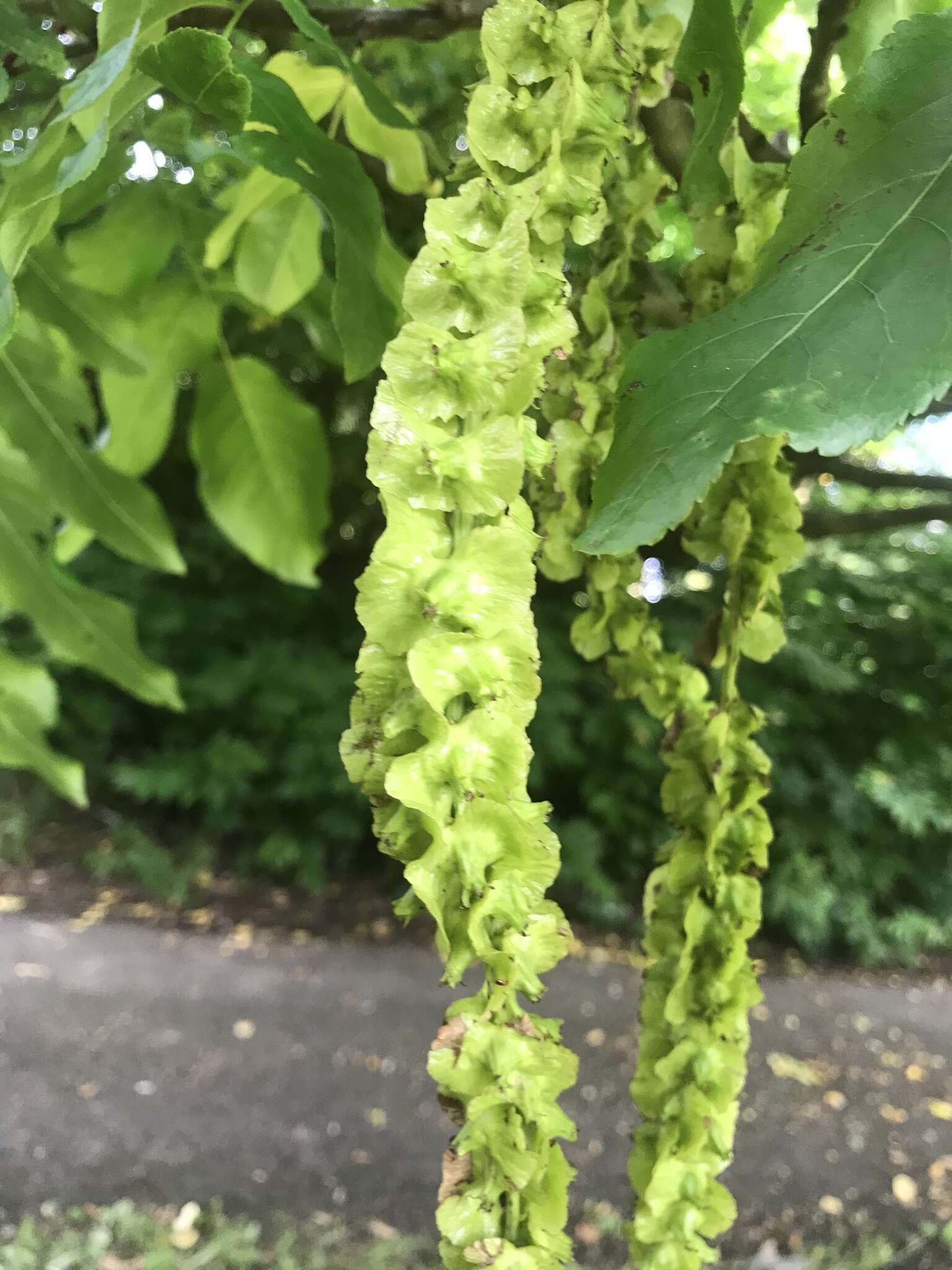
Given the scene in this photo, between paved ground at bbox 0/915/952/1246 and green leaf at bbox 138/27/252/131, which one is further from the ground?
green leaf at bbox 138/27/252/131

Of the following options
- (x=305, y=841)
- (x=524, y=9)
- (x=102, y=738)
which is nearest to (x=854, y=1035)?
(x=305, y=841)

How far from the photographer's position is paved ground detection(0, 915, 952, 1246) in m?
1.03

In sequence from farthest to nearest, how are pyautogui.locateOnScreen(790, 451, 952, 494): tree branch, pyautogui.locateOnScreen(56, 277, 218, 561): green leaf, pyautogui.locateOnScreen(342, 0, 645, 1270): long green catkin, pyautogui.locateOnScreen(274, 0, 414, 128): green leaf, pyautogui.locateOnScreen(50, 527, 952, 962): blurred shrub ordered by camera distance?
pyautogui.locateOnScreen(50, 527, 952, 962): blurred shrub, pyautogui.locateOnScreen(790, 451, 952, 494): tree branch, pyautogui.locateOnScreen(56, 277, 218, 561): green leaf, pyautogui.locateOnScreen(274, 0, 414, 128): green leaf, pyautogui.locateOnScreen(342, 0, 645, 1270): long green catkin

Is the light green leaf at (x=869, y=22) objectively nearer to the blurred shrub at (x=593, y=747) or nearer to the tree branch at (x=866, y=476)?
the tree branch at (x=866, y=476)

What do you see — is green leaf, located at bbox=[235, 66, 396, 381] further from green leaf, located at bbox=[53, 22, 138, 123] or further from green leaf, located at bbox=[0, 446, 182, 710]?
green leaf, located at bbox=[0, 446, 182, 710]

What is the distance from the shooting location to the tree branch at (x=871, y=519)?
28.8 inches

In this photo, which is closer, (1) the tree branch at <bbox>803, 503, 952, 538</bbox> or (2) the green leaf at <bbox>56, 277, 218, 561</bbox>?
(2) the green leaf at <bbox>56, 277, 218, 561</bbox>

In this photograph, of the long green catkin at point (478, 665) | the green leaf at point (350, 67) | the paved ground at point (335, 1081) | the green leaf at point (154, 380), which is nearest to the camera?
the long green catkin at point (478, 665)

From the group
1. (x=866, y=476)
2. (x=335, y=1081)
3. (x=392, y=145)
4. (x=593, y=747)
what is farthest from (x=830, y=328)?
(x=593, y=747)

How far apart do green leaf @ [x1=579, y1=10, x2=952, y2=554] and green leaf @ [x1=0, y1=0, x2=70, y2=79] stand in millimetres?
184

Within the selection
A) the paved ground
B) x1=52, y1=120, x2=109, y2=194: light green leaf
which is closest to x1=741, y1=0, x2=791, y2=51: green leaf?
x1=52, y1=120, x2=109, y2=194: light green leaf

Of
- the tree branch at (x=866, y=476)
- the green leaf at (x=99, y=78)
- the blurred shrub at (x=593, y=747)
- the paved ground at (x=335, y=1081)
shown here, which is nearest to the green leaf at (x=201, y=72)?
the green leaf at (x=99, y=78)

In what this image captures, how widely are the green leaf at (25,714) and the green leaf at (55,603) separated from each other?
3 centimetres

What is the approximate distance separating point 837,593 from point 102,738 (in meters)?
1.68
